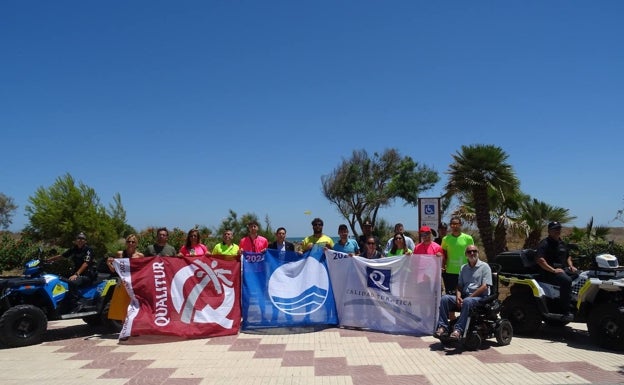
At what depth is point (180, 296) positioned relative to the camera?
787 centimetres

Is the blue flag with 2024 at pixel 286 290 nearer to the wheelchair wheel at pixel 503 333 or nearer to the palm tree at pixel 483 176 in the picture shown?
the wheelchair wheel at pixel 503 333

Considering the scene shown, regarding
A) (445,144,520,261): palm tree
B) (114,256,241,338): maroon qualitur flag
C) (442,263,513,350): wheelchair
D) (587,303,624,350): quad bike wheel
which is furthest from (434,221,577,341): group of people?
(445,144,520,261): palm tree

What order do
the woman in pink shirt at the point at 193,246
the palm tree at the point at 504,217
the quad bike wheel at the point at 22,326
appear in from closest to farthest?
the quad bike wheel at the point at 22,326
the woman in pink shirt at the point at 193,246
the palm tree at the point at 504,217

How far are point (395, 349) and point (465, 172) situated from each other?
11.3 meters

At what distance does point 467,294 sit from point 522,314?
1.36 metres

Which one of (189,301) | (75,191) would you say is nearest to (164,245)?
(189,301)

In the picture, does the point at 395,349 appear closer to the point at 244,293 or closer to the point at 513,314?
the point at 513,314

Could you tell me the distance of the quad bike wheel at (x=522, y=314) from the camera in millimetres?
7445

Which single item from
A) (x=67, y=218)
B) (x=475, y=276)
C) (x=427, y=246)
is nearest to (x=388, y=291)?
(x=427, y=246)

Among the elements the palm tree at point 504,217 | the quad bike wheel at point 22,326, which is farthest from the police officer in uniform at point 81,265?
the palm tree at point 504,217

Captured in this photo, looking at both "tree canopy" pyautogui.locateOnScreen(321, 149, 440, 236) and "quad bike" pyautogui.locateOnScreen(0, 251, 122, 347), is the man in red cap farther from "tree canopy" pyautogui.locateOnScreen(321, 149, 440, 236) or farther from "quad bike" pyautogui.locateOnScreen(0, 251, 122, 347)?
"tree canopy" pyautogui.locateOnScreen(321, 149, 440, 236)

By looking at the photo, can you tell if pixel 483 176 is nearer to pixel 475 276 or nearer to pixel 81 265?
pixel 475 276

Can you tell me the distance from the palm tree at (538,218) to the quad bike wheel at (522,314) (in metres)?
12.2

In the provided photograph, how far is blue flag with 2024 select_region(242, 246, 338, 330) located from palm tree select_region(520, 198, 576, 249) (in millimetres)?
13287
